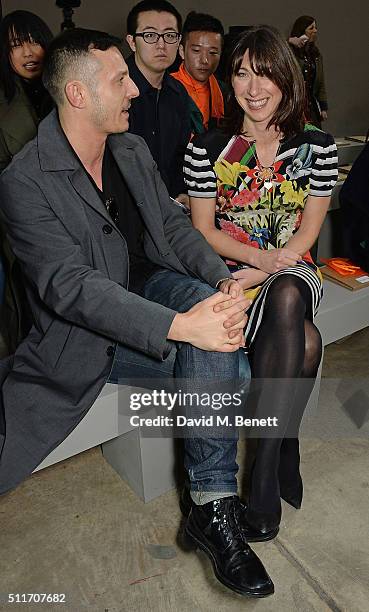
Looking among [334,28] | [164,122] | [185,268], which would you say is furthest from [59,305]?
[334,28]

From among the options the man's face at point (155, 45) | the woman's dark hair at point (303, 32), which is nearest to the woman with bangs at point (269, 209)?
the man's face at point (155, 45)

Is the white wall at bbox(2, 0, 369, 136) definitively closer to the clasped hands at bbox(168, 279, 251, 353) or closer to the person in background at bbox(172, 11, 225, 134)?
the person in background at bbox(172, 11, 225, 134)

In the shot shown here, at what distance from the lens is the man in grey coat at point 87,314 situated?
4.12 ft

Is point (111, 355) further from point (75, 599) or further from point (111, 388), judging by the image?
point (75, 599)

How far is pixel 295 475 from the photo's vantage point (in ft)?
5.18

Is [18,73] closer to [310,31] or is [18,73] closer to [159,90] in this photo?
[159,90]

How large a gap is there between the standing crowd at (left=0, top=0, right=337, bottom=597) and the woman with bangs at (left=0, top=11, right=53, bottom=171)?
58 centimetres

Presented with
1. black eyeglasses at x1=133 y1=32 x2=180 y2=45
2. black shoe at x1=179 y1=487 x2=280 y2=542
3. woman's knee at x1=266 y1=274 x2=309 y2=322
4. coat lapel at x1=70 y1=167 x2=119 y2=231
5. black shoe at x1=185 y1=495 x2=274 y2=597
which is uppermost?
black eyeglasses at x1=133 y1=32 x2=180 y2=45

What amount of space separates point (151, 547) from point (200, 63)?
199 centimetres

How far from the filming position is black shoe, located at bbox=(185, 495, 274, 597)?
50.1 inches

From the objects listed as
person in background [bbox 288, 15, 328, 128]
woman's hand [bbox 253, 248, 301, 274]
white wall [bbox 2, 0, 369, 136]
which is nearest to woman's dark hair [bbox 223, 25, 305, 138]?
woman's hand [bbox 253, 248, 301, 274]

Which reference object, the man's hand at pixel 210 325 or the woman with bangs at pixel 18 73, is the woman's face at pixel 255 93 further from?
the woman with bangs at pixel 18 73

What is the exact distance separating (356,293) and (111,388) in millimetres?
1018

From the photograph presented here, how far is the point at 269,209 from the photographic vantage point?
1.74m
